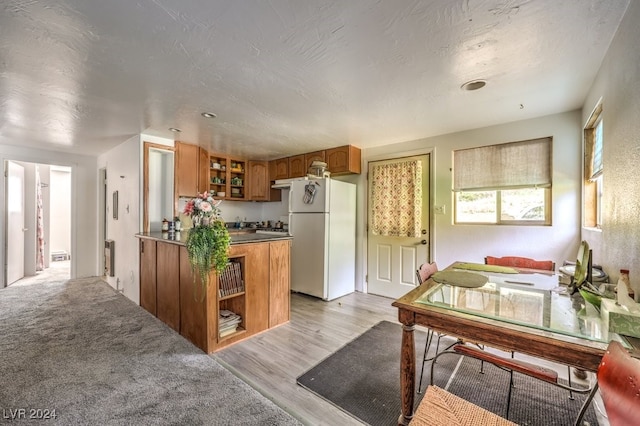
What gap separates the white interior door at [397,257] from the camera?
12.1 feet

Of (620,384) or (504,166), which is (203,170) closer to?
(504,166)

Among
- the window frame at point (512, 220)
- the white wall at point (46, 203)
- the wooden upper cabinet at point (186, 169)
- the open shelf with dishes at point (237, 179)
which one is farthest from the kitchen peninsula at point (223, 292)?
the white wall at point (46, 203)

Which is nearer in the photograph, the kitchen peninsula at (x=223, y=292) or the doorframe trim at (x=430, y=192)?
the kitchen peninsula at (x=223, y=292)

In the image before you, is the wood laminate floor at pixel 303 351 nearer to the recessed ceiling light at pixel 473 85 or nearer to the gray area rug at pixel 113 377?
the gray area rug at pixel 113 377

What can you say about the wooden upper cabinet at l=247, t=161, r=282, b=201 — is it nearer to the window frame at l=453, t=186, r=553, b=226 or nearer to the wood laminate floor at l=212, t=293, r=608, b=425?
the wood laminate floor at l=212, t=293, r=608, b=425

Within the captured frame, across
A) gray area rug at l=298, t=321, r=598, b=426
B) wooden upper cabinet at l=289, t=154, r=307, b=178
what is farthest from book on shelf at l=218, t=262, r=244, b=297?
wooden upper cabinet at l=289, t=154, r=307, b=178

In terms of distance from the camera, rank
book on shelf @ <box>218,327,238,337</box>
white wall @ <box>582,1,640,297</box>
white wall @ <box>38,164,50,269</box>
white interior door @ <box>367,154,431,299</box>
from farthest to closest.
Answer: white wall @ <box>38,164,50,269</box>
white interior door @ <box>367,154,431,299</box>
book on shelf @ <box>218,327,238,337</box>
white wall @ <box>582,1,640,297</box>

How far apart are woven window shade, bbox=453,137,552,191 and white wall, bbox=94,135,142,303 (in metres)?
4.12

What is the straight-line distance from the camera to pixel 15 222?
175 inches

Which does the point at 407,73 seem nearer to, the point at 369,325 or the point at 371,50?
the point at 371,50

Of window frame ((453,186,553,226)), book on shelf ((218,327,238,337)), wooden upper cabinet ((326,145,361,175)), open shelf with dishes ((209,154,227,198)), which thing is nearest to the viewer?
book on shelf ((218,327,238,337))

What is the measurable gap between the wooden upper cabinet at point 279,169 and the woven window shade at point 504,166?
270 centimetres

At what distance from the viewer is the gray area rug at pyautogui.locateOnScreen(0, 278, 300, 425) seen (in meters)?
1.63

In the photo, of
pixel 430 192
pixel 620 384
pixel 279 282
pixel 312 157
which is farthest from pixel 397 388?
pixel 312 157
